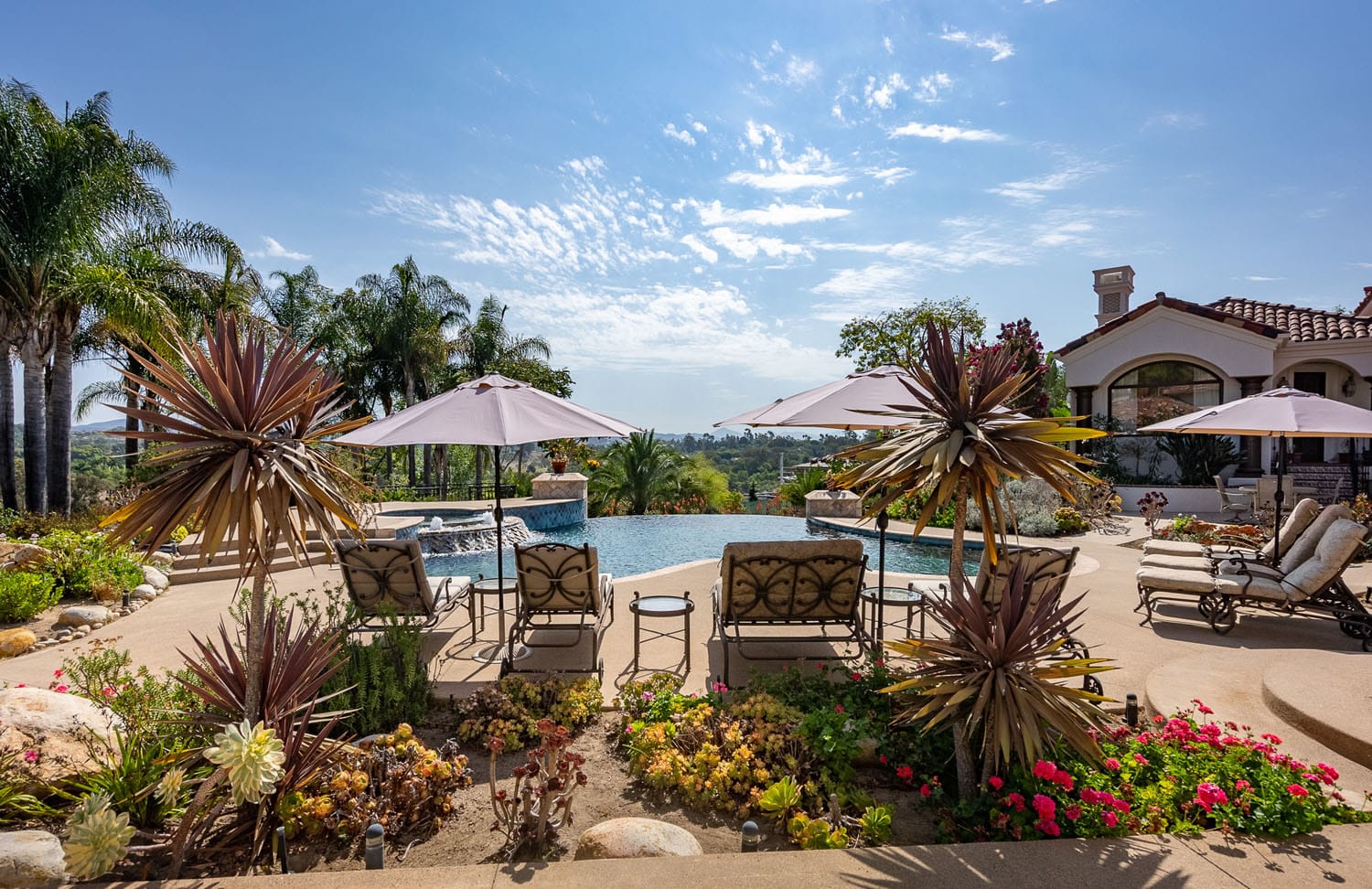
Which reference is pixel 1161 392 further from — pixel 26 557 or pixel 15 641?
pixel 26 557

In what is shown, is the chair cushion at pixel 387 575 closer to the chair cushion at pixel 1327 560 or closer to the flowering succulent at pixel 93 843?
the flowering succulent at pixel 93 843

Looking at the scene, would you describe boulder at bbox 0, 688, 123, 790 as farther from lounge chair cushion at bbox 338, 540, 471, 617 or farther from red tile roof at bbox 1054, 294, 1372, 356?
red tile roof at bbox 1054, 294, 1372, 356

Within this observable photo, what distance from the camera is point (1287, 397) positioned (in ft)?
26.1

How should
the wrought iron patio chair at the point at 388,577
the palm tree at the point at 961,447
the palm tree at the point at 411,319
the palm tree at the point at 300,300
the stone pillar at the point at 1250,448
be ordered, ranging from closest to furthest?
Result: the palm tree at the point at 961,447 < the wrought iron patio chair at the point at 388,577 < the stone pillar at the point at 1250,448 < the palm tree at the point at 411,319 < the palm tree at the point at 300,300

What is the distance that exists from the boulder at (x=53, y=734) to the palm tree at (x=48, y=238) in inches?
577

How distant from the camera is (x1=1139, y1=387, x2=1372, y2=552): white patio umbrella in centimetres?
716

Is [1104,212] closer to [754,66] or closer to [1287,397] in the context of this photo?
[1287,397]

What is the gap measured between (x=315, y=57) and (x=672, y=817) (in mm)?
11989

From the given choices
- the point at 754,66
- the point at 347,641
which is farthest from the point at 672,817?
the point at 754,66

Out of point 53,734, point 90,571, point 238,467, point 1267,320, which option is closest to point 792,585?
point 238,467

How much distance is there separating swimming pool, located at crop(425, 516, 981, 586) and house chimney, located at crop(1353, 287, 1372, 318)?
2043 centimetres

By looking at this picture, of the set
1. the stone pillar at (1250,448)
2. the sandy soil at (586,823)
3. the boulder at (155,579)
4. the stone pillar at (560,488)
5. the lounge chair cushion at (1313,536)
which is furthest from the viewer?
the stone pillar at (560,488)

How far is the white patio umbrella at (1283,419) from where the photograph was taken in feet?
23.5

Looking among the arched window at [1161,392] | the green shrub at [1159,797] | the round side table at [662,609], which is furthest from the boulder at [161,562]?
the arched window at [1161,392]
